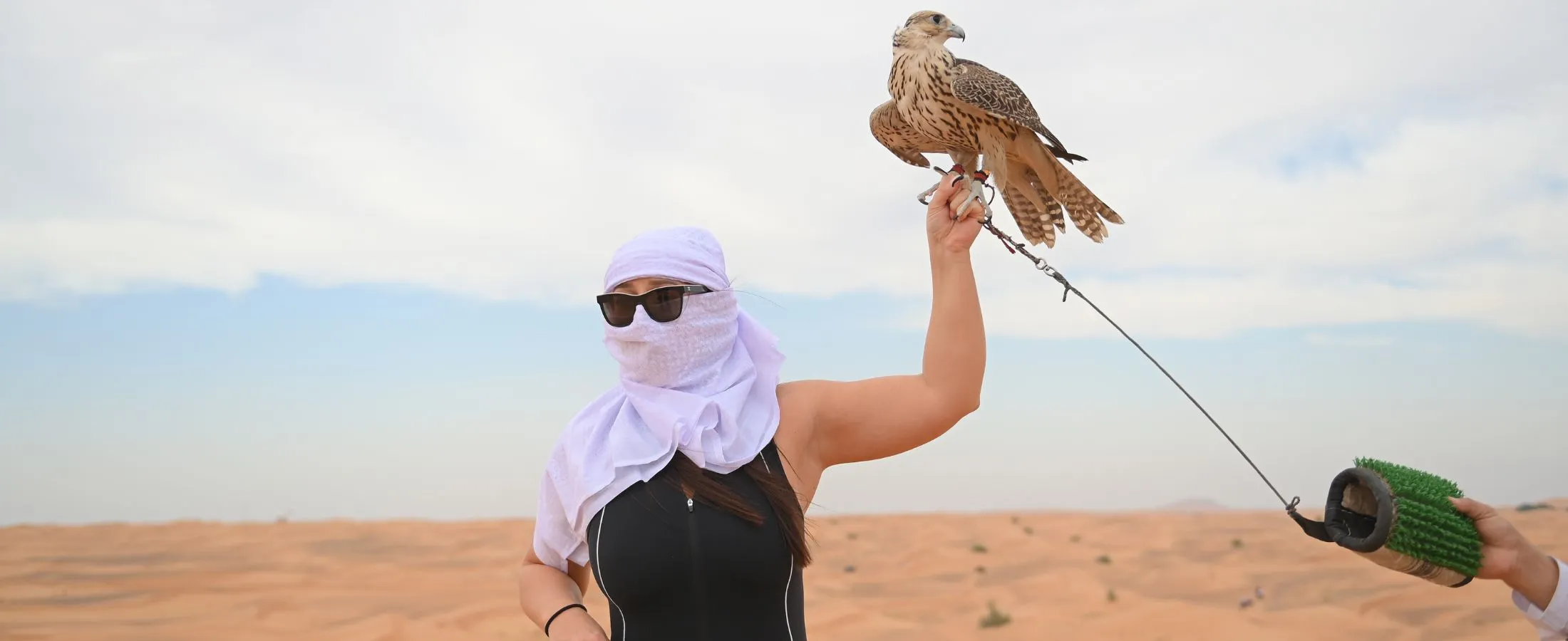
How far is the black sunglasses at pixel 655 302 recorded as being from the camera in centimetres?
206

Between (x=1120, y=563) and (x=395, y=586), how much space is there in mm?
7281

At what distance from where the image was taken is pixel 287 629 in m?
8.31

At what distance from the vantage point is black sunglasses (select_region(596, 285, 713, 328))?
2.06 m

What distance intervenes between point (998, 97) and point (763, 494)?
3.46ft

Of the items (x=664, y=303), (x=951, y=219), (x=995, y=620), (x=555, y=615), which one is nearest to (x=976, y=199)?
(x=951, y=219)

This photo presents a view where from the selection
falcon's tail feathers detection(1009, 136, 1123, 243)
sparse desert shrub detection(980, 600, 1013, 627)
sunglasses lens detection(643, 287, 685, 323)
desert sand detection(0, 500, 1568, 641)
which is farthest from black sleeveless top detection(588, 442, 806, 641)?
sparse desert shrub detection(980, 600, 1013, 627)

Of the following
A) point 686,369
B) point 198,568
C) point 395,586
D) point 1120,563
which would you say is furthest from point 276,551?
Result: point 686,369

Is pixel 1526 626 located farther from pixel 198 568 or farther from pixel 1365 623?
pixel 198 568

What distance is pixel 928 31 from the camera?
8.65ft

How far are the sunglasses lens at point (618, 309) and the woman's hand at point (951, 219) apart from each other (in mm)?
613

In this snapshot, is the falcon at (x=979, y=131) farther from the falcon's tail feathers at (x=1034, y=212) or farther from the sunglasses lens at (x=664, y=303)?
the sunglasses lens at (x=664, y=303)

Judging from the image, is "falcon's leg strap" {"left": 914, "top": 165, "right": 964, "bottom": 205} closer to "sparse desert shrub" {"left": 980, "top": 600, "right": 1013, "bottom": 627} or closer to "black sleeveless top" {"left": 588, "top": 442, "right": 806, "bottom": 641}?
"black sleeveless top" {"left": 588, "top": 442, "right": 806, "bottom": 641}

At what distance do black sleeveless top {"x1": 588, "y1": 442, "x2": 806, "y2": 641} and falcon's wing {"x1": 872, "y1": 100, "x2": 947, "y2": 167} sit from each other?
1009 millimetres

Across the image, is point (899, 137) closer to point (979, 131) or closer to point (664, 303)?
point (979, 131)
